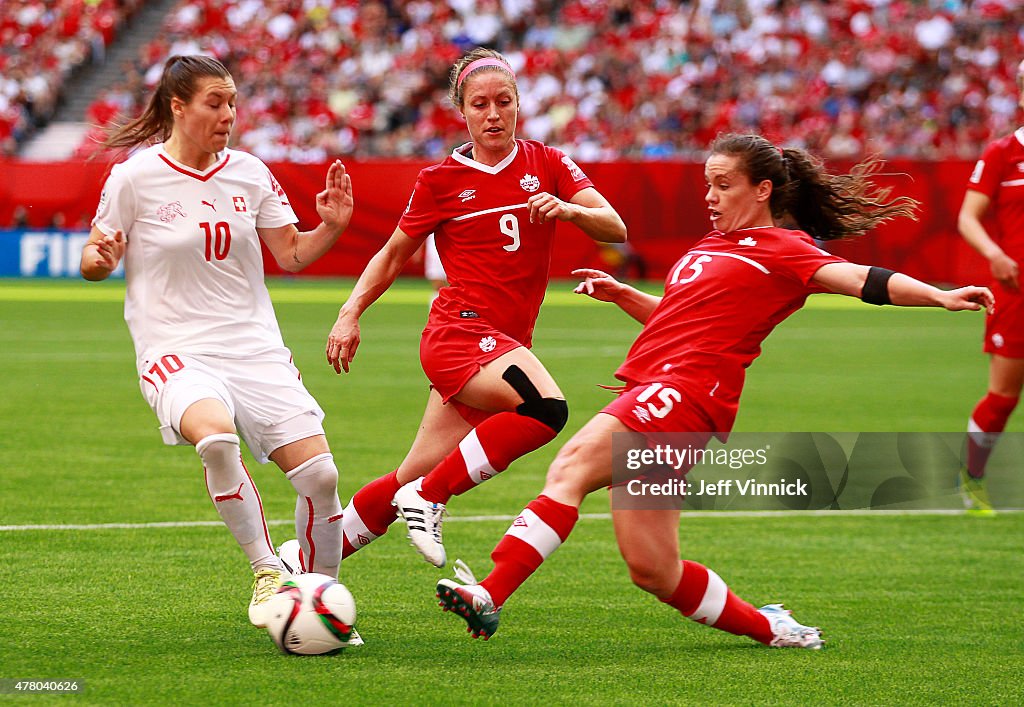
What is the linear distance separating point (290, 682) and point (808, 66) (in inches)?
984

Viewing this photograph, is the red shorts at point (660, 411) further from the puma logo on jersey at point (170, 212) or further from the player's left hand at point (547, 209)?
the puma logo on jersey at point (170, 212)

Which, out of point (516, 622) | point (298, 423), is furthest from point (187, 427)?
point (516, 622)

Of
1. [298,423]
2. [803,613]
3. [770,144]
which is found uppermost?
[770,144]

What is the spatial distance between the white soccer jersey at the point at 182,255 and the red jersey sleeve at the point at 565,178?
1287mm

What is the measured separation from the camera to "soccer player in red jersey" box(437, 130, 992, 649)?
5004mm

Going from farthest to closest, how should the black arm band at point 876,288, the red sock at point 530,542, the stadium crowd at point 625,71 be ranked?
the stadium crowd at point 625,71, the red sock at point 530,542, the black arm band at point 876,288

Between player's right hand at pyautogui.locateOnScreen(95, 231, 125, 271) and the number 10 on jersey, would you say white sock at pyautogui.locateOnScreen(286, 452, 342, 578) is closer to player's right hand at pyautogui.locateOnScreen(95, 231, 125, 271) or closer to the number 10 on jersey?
the number 10 on jersey

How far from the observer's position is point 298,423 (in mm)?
5566

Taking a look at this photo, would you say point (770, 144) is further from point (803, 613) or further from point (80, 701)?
point (80, 701)

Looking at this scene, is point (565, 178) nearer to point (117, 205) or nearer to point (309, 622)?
point (117, 205)

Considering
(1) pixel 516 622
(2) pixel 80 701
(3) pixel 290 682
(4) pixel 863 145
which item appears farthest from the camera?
(4) pixel 863 145

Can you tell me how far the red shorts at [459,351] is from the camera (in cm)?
596

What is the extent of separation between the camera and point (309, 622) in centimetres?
526

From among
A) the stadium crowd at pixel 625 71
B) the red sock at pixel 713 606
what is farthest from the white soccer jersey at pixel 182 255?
the stadium crowd at pixel 625 71
